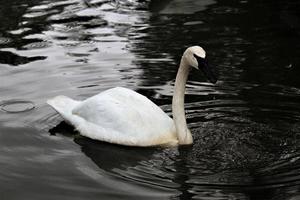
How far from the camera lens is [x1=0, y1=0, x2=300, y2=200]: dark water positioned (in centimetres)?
707

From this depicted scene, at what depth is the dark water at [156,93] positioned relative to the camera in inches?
278

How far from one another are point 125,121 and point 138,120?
154 mm

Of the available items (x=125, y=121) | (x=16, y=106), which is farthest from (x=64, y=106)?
(x=125, y=121)

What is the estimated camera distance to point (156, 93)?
33.4ft

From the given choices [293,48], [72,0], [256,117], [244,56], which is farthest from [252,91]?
[72,0]

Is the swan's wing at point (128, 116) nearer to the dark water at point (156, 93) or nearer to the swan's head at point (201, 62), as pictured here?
the dark water at point (156, 93)

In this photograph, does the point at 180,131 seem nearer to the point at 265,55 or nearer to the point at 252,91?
the point at 252,91

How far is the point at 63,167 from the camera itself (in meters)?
7.54

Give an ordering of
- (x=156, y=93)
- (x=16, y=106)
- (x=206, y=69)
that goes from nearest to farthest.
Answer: (x=206, y=69)
(x=16, y=106)
(x=156, y=93)

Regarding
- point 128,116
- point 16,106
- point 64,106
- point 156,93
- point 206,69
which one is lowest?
point 156,93

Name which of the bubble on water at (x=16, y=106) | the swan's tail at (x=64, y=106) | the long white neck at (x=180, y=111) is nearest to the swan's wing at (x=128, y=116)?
the long white neck at (x=180, y=111)

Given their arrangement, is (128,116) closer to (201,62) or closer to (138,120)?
(138,120)

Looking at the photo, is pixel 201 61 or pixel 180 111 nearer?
pixel 201 61

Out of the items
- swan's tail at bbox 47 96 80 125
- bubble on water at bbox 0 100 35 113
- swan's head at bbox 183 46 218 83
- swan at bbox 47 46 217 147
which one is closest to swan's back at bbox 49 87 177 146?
swan at bbox 47 46 217 147
